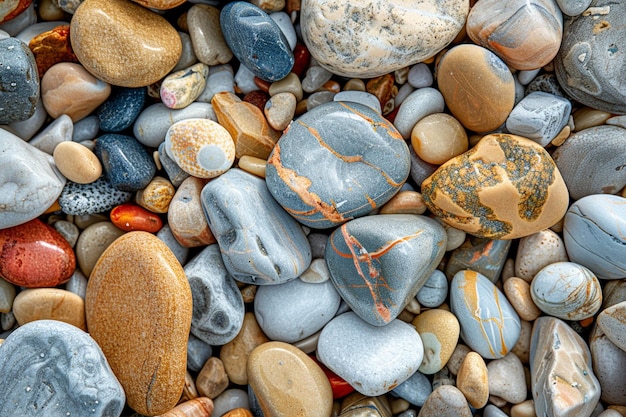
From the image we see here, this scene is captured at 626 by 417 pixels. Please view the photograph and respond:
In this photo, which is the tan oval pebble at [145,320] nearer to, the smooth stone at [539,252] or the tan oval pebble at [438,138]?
the tan oval pebble at [438,138]

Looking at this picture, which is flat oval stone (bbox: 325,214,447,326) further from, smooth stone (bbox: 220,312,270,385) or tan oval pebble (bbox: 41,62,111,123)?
tan oval pebble (bbox: 41,62,111,123)

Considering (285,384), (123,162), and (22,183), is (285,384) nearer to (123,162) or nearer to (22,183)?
(123,162)

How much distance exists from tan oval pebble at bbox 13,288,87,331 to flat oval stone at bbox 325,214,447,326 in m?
0.99

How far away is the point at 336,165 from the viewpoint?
2.04m

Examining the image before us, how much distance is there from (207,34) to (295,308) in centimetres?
113

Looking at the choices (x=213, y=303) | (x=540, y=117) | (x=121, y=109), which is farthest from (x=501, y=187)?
(x=121, y=109)

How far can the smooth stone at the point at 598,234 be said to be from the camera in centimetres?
199

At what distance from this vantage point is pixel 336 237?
2.07 m

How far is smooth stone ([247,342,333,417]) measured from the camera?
6.65 ft

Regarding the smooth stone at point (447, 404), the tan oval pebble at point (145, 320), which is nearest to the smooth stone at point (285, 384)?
the tan oval pebble at point (145, 320)

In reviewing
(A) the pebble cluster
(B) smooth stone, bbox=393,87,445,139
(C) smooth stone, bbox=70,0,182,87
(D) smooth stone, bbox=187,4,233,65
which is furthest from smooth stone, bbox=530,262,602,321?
(C) smooth stone, bbox=70,0,182,87

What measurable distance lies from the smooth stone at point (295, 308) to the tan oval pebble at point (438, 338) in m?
0.37

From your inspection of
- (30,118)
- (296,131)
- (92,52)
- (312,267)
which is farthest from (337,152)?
(30,118)

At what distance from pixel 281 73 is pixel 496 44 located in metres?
0.81
